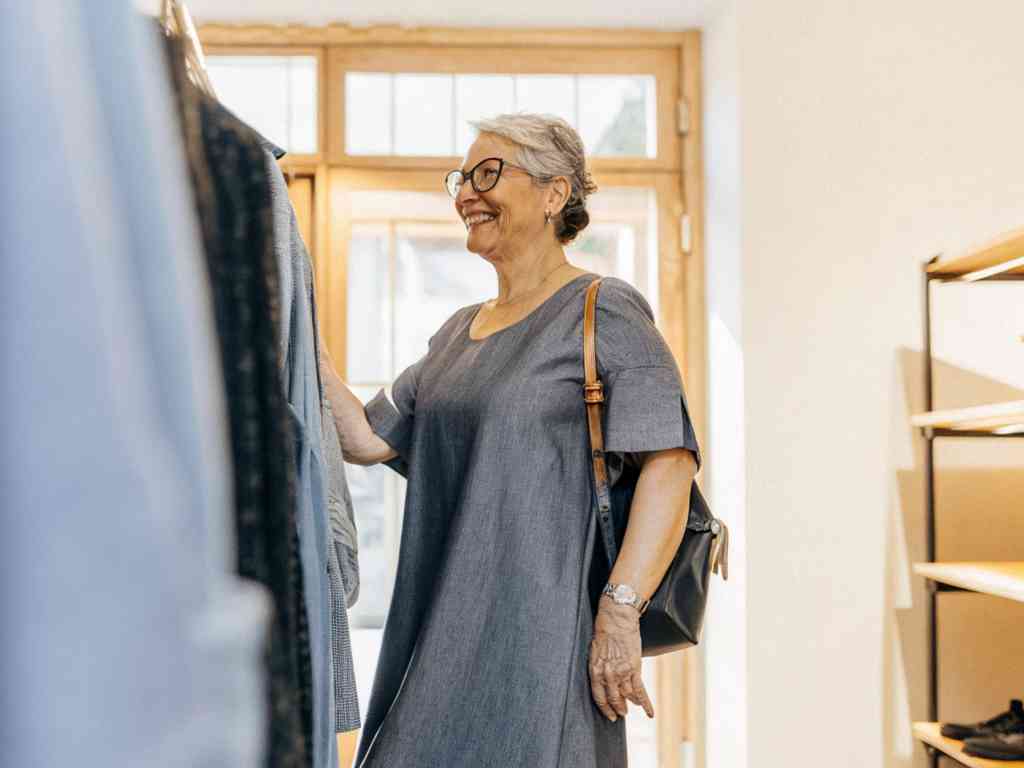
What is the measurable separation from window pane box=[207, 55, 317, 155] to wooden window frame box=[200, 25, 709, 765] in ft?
0.11

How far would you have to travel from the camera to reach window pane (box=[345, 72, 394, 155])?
315 centimetres

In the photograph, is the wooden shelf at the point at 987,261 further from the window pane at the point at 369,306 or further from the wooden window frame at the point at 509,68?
the window pane at the point at 369,306

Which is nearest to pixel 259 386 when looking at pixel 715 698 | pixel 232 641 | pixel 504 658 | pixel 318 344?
pixel 232 641

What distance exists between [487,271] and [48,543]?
287cm

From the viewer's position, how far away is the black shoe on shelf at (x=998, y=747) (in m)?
2.29

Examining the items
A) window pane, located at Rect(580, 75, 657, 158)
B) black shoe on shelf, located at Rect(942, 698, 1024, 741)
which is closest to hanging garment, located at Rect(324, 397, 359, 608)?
black shoe on shelf, located at Rect(942, 698, 1024, 741)

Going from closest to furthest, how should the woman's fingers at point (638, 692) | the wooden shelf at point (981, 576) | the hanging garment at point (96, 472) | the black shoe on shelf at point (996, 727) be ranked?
the hanging garment at point (96, 472)
the woman's fingers at point (638, 692)
the wooden shelf at point (981, 576)
the black shoe on shelf at point (996, 727)

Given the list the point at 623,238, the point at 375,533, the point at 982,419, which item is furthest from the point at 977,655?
the point at 375,533

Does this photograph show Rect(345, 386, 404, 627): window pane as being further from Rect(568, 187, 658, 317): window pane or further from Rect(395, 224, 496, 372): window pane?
Rect(568, 187, 658, 317): window pane

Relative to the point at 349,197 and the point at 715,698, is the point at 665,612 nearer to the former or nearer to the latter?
the point at 715,698

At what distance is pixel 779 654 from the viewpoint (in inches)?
109

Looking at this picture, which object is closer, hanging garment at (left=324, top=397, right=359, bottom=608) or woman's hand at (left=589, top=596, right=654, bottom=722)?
hanging garment at (left=324, top=397, right=359, bottom=608)

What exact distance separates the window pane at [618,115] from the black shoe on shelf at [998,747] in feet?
5.49

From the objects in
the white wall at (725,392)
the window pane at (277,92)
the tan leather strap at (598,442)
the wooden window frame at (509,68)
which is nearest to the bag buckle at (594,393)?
the tan leather strap at (598,442)
